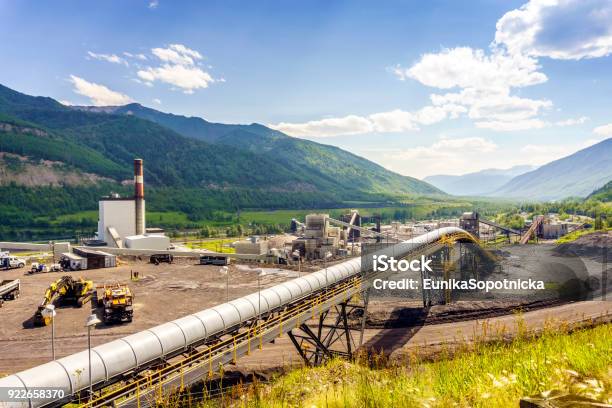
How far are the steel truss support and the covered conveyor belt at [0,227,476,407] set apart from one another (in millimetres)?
1889

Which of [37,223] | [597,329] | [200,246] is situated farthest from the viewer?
[37,223]

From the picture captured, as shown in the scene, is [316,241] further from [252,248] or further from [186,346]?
[186,346]

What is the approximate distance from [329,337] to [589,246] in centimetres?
10812

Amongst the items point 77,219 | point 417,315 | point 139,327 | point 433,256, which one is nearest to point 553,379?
point 139,327

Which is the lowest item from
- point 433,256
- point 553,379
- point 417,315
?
point 417,315

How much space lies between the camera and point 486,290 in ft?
221

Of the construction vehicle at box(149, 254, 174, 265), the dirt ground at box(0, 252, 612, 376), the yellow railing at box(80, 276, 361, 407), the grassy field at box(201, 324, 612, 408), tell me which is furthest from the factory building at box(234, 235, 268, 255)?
the grassy field at box(201, 324, 612, 408)

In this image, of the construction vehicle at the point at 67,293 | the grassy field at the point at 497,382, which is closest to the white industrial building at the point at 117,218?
the construction vehicle at the point at 67,293

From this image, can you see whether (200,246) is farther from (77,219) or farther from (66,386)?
(66,386)

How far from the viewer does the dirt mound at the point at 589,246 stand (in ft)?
342

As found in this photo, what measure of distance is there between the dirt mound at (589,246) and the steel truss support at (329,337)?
82079mm

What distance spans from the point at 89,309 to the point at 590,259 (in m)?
117

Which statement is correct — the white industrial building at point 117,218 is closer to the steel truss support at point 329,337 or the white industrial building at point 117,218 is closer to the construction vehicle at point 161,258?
the construction vehicle at point 161,258

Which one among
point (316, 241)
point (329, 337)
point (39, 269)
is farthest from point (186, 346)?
point (316, 241)
